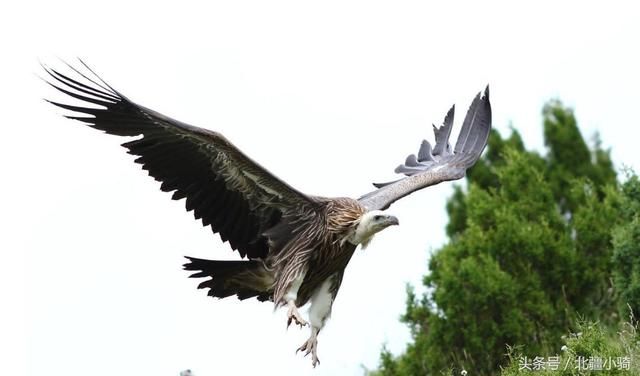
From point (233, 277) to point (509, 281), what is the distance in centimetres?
539

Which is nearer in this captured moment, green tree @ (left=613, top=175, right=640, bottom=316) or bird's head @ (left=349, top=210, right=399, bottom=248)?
bird's head @ (left=349, top=210, right=399, bottom=248)

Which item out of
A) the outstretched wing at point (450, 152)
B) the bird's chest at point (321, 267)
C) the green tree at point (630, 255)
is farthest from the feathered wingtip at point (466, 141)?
the bird's chest at point (321, 267)

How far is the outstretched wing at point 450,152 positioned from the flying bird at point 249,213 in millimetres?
1004

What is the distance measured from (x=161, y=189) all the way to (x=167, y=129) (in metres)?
0.59

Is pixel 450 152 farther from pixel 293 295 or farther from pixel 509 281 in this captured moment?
pixel 293 295

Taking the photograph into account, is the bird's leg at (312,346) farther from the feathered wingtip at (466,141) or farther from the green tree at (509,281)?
the green tree at (509,281)

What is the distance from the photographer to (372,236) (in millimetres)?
11094

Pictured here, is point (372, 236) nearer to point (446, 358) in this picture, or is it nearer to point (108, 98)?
point (108, 98)

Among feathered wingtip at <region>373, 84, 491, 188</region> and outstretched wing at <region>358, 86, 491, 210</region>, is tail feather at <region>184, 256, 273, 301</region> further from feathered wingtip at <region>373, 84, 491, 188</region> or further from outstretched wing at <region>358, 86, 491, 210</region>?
feathered wingtip at <region>373, 84, 491, 188</region>

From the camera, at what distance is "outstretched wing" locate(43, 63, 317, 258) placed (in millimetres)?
10523

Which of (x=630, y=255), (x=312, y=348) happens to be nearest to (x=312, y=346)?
(x=312, y=348)

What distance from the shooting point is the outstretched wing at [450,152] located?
12797 millimetres

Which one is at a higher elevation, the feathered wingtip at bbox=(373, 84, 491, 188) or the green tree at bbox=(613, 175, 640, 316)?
the feathered wingtip at bbox=(373, 84, 491, 188)

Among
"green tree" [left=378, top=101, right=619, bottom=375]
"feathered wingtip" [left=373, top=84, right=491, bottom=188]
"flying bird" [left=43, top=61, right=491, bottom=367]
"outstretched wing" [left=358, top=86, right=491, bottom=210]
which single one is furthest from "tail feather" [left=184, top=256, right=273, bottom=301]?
"green tree" [left=378, top=101, right=619, bottom=375]
